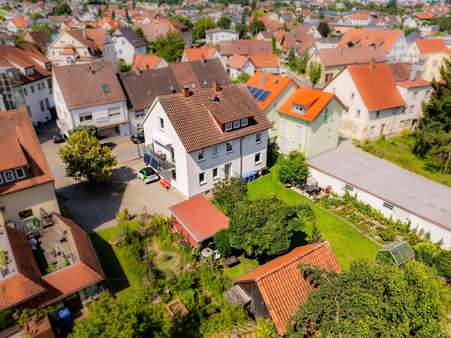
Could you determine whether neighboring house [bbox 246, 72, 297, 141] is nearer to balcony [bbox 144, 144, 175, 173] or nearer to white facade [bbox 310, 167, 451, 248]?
white facade [bbox 310, 167, 451, 248]

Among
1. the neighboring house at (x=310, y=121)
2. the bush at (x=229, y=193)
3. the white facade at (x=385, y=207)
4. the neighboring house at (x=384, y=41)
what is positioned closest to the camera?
the white facade at (x=385, y=207)

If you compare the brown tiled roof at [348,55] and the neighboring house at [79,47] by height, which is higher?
the neighboring house at [79,47]

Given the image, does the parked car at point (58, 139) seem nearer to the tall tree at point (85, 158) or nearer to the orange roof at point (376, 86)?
the tall tree at point (85, 158)

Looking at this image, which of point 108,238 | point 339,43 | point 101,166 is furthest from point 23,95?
point 339,43

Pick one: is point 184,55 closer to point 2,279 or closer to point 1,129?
point 1,129

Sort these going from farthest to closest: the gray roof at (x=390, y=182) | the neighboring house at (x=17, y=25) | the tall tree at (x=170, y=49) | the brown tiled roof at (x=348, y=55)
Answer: the neighboring house at (x=17, y=25), the tall tree at (x=170, y=49), the brown tiled roof at (x=348, y=55), the gray roof at (x=390, y=182)

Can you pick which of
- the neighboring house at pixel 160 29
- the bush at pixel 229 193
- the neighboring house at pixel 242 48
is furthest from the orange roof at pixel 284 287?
the neighboring house at pixel 160 29

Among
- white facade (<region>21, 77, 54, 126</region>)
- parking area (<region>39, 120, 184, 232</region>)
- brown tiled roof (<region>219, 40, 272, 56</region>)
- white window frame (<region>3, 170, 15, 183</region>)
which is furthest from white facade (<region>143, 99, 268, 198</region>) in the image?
brown tiled roof (<region>219, 40, 272, 56</region>)
